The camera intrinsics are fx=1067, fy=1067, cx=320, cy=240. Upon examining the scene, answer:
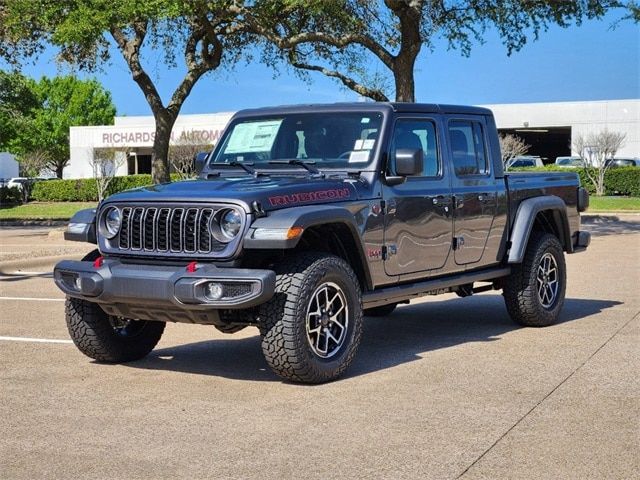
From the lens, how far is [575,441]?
18.4ft

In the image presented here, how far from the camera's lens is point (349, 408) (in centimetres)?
642

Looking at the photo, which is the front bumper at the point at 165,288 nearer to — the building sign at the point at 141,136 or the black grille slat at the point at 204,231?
the black grille slat at the point at 204,231

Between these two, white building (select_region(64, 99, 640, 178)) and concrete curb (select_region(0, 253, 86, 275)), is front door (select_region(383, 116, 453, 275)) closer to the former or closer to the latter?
concrete curb (select_region(0, 253, 86, 275))

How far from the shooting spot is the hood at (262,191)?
7.02 m

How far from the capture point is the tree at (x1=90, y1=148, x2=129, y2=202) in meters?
48.7

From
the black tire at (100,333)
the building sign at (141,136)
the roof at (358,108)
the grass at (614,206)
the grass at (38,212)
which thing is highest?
the building sign at (141,136)

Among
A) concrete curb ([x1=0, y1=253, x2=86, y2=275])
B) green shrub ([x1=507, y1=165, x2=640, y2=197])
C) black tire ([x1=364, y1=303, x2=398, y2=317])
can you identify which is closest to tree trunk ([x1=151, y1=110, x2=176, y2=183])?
concrete curb ([x1=0, y1=253, x2=86, y2=275])

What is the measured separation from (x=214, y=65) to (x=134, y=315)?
70.7 ft

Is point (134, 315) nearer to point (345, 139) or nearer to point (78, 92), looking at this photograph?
point (345, 139)

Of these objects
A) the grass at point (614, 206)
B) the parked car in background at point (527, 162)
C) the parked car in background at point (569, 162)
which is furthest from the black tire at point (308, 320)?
the parked car in background at point (569, 162)

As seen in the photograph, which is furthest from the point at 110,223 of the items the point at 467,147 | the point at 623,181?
the point at 623,181

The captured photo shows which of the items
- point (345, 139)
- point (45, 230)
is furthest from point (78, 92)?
point (345, 139)

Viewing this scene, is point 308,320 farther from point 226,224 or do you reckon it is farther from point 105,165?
point 105,165

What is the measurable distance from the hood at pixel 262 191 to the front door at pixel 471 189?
1355mm
